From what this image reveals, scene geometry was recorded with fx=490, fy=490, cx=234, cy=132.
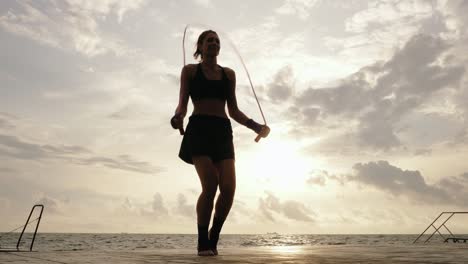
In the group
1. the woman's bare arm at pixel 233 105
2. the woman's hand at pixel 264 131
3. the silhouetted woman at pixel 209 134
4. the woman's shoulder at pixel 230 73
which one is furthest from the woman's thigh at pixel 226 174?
the woman's shoulder at pixel 230 73

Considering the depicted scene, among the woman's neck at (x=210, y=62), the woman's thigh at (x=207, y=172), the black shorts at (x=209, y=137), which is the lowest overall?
the woman's thigh at (x=207, y=172)

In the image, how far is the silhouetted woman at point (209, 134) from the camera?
5.04 meters

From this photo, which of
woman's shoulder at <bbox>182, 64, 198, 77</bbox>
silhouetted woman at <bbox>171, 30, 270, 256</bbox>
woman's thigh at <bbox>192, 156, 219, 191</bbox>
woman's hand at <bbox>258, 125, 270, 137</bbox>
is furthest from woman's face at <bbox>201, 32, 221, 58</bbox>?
woman's thigh at <bbox>192, 156, 219, 191</bbox>

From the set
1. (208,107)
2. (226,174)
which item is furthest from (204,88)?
(226,174)

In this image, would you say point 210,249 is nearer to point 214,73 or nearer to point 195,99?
point 195,99

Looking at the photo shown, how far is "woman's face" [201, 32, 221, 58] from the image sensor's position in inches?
215

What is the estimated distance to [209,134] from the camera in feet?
16.8

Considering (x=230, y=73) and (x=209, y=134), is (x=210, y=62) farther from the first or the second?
(x=209, y=134)

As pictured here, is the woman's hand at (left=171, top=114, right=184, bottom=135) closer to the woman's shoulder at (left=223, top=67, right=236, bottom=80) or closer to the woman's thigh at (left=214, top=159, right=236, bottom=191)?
the woman's thigh at (left=214, top=159, right=236, bottom=191)

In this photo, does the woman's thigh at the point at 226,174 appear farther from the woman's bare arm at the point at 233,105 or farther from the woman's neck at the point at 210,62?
the woman's neck at the point at 210,62

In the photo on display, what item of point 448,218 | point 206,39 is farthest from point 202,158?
point 448,218

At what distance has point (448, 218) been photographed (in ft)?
54.1

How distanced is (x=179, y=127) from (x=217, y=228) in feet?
3.80

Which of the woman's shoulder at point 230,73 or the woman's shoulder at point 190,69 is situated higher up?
the woman's shoulder at point 230,73
